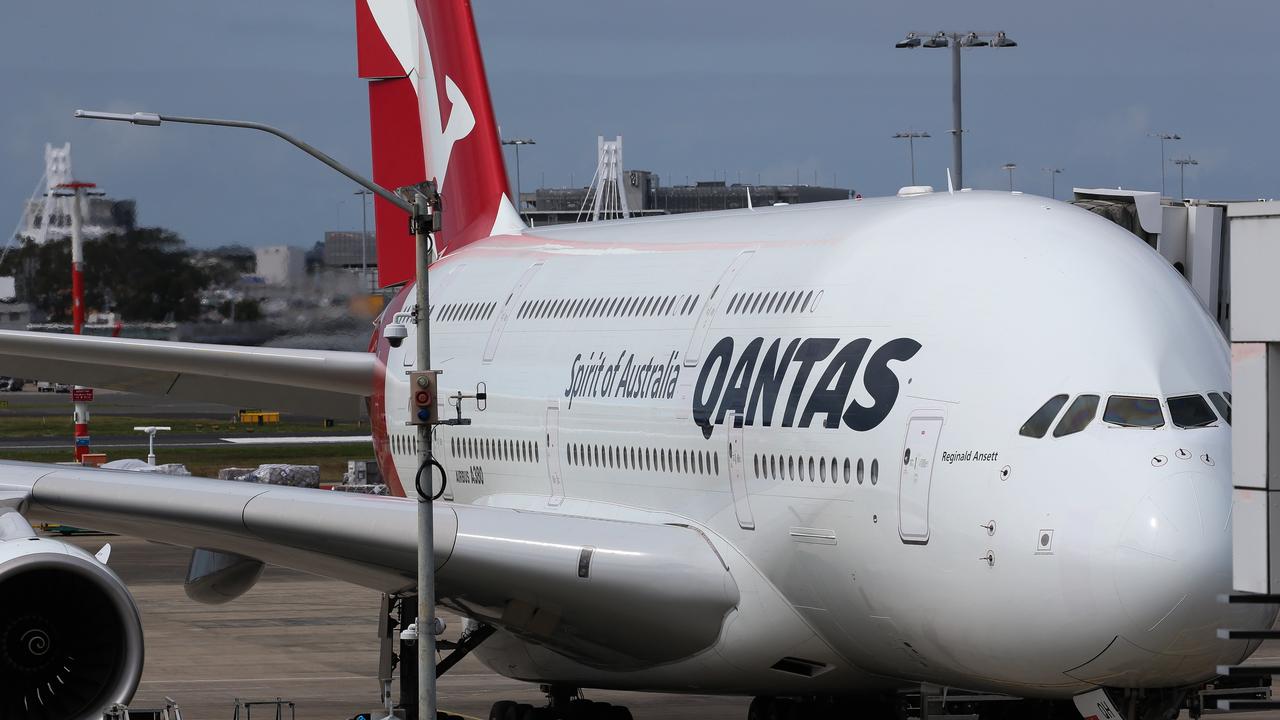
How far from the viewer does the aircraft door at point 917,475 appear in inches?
510

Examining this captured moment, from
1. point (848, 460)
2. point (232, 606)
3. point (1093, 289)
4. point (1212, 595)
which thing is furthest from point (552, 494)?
point (232, 606)

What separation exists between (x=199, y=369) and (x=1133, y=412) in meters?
12.0

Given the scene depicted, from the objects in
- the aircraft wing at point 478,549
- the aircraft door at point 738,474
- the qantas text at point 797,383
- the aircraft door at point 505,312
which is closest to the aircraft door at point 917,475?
the qantas text at point 797,383

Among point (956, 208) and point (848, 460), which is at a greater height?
point (956, 208)

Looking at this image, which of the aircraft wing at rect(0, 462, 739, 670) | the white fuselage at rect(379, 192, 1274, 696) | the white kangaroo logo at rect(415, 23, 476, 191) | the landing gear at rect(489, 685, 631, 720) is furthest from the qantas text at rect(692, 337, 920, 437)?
the white kangaroo logo at rect(415, 23, 476, 191)

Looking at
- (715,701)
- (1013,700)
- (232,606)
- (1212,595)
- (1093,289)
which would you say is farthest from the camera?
(232,606)

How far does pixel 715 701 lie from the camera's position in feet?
78.2

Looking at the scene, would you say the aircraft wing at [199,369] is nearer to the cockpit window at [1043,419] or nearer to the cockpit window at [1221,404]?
the cockpit window at [1043,419]

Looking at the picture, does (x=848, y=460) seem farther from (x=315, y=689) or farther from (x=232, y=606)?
(x=232, y=606)

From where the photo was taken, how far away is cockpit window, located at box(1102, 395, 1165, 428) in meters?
12.1

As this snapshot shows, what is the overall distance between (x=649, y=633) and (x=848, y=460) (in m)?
2.73

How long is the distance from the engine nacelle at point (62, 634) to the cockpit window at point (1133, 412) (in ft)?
29.8

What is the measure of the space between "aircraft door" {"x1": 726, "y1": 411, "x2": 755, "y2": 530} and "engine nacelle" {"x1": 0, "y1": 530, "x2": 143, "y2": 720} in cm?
561

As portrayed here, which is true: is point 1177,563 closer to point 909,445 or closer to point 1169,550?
point 1169,550
